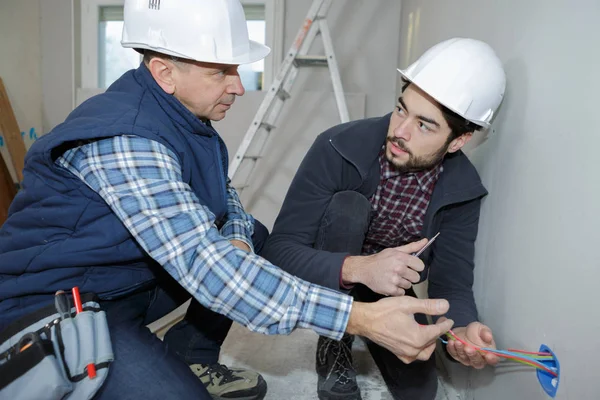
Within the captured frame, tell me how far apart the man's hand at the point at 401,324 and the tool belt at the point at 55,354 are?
504 mm

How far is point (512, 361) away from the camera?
1.10m

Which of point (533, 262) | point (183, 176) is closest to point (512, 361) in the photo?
point (533, 262)

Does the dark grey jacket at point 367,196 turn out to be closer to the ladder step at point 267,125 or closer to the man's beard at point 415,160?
the man's beard at point 415,160

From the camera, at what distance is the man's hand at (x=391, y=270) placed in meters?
1.13

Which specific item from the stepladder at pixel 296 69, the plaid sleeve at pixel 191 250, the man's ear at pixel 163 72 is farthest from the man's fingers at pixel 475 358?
the stepladder at pixel 296 69

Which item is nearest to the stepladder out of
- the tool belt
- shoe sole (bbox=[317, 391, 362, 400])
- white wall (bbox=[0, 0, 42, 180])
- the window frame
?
the window frame

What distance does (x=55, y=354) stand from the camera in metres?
0.85

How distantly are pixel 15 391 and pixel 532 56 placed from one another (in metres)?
1.26

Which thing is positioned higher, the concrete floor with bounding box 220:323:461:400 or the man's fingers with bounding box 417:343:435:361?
the man's fingers with bounding box 417:343:435:361

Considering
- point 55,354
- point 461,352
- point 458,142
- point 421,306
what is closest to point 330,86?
point 458,142

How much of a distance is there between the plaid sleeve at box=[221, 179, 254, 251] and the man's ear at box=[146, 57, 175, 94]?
0.47m

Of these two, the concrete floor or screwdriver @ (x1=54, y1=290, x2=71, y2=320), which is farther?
the concrete floor

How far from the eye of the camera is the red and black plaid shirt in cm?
142

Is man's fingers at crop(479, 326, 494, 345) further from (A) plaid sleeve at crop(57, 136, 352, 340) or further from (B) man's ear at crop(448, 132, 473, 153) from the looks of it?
(B) man's ear at crop(448, 132, 473, 153)
